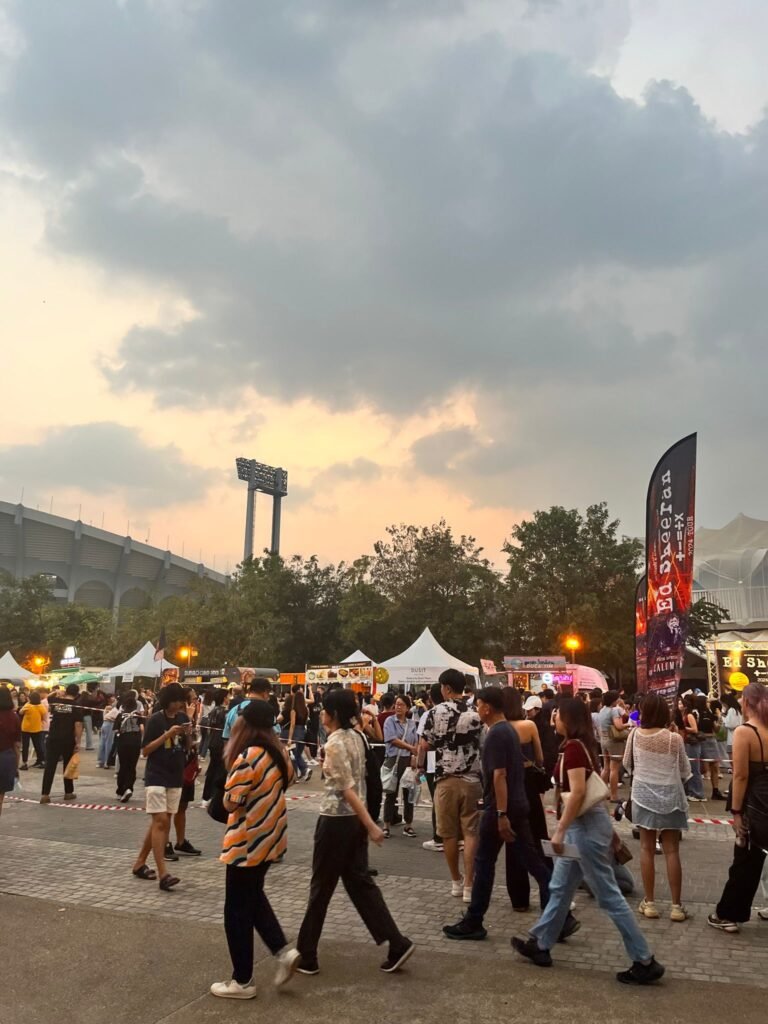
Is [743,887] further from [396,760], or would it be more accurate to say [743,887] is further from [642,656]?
[642,656]

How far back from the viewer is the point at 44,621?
62.9 m

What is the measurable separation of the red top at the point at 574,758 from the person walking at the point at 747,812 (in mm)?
1334

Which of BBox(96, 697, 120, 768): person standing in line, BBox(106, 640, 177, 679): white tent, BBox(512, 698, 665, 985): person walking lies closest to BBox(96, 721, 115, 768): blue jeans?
BBox(96, 697, 120, 768): person standing in line

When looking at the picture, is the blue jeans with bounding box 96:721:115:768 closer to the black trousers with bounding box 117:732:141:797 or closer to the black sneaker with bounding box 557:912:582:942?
the black trousers with bounding box 117:732:141:797

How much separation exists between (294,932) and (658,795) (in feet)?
9.26

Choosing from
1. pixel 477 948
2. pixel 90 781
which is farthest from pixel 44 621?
pixel 477 948

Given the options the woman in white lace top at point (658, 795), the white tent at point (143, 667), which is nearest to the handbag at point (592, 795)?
the woman in white lace top at point (658, 795)

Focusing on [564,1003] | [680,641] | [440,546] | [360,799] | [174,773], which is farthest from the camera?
[440,546]

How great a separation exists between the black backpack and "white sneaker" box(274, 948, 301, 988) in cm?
314

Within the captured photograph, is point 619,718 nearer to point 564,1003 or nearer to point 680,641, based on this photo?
point 680,641

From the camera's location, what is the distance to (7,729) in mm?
7324

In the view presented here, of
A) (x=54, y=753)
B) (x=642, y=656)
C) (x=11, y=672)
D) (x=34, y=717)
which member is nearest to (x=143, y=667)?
(x=11, y=672)

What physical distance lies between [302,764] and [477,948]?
924cm

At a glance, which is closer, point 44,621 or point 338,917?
point 338,917
